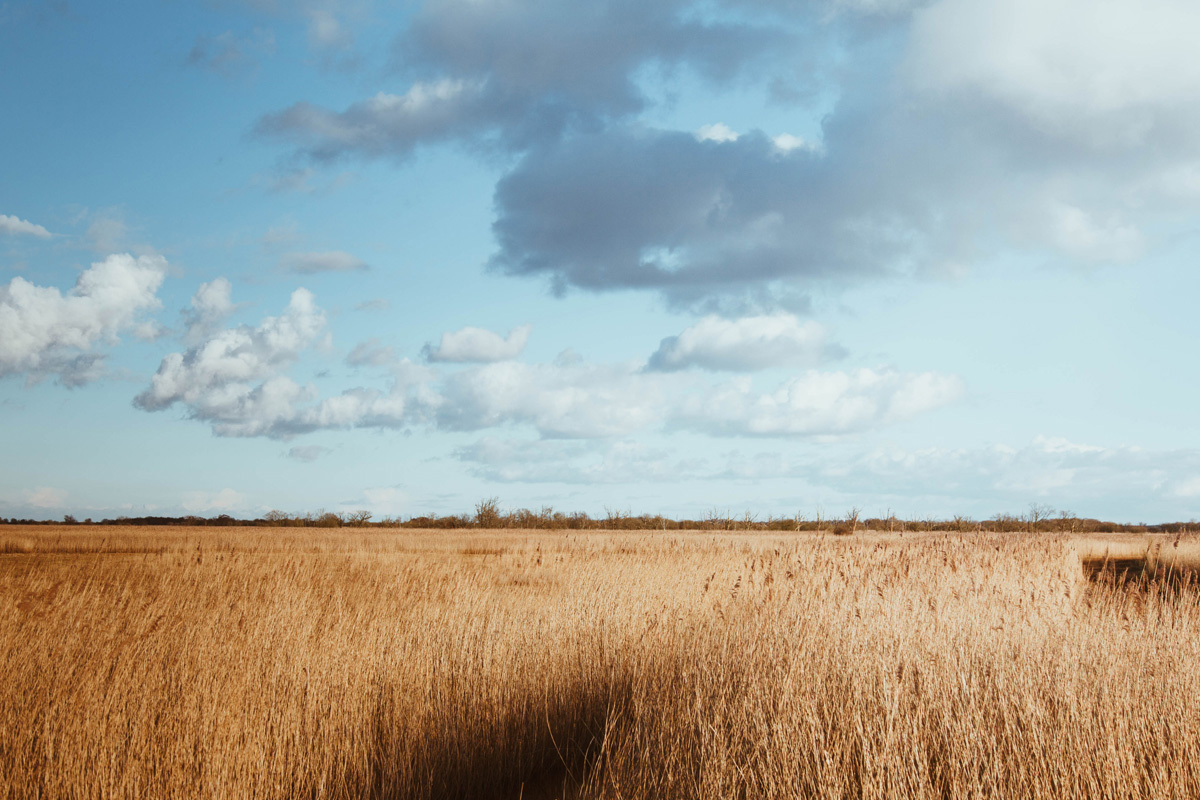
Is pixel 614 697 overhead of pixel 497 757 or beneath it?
overhead

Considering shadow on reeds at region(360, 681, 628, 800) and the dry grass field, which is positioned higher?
the dry grass field

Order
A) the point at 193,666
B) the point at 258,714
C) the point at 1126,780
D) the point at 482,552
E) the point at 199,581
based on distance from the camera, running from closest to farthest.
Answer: the point at 1126,780
the point at 258,714
the point at 193,666
the point at 199,581
the point at 482,552

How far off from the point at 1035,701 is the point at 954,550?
1072 centimetres

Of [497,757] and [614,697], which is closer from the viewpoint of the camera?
[497,757]

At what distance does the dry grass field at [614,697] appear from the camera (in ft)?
16.3

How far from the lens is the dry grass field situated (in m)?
4.96

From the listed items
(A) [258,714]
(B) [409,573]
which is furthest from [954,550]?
(A) [258,714]

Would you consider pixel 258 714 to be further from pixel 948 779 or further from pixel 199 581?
pixel 199 581

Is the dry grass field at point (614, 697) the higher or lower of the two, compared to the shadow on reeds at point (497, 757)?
higher

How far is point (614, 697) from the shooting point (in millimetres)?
7887

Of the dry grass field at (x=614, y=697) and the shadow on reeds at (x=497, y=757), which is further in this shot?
the shadow on reeds at (x=497, y=757)

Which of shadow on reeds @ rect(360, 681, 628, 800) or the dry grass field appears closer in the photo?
the dry grass field

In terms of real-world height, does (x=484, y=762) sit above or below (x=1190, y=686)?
below

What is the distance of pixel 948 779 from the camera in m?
4.97
